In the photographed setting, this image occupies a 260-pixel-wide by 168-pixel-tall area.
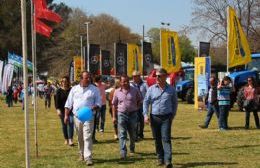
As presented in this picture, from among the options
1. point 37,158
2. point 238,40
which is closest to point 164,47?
point 238,40

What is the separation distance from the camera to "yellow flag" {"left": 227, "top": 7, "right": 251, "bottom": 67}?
20.9m

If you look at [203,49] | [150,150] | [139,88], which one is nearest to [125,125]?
[150,150]

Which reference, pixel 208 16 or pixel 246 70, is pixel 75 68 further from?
pixel 208 16

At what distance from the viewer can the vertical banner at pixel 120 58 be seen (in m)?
42.1

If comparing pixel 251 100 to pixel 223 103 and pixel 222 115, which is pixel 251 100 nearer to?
pixel 223 103

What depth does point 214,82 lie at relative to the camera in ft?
61.1

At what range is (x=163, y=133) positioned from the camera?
10.5 metres

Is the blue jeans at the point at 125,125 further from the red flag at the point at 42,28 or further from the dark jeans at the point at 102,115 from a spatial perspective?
the dark jeans at the point at 102,115

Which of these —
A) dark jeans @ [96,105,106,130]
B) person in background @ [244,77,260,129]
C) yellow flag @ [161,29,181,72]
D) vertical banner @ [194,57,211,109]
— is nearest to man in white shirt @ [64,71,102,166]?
dark jeans @ [96,105,106,130]

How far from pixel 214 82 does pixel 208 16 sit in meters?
48.2

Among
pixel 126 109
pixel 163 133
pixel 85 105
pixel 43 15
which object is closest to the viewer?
pixel 163 133

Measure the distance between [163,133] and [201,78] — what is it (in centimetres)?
1990

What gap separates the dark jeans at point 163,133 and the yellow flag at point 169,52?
59.1ft

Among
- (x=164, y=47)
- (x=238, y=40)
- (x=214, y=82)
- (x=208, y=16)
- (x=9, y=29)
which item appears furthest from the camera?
(x=9, y=29)
